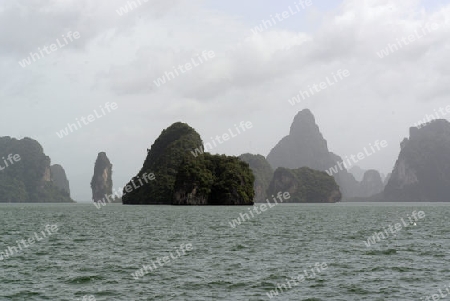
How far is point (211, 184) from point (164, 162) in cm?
3582

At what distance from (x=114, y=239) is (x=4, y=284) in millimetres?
18576

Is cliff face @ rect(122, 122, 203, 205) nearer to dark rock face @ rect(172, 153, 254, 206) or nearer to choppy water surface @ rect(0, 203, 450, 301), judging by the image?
dark rock face @ rect(172, 153, 254, 206)

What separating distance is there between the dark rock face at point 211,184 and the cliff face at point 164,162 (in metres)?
15.8

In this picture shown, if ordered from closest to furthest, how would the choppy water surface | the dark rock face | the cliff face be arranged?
the choppy water surface → the dark rock face → the cliff face

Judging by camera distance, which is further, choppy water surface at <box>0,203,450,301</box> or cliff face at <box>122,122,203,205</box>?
cliff face at <box>122,122,203,205</box>

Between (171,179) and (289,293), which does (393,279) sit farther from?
(171,179)

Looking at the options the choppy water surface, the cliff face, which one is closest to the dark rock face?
the cliff face

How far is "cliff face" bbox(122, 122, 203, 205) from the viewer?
6594 inches

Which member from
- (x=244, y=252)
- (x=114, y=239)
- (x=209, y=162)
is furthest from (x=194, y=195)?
(x=244, y=252)

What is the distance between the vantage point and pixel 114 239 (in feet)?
133

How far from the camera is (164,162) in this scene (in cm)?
17538

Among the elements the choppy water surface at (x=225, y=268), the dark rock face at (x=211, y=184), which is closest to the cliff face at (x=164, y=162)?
the dark rock face at (x=211, y=184)

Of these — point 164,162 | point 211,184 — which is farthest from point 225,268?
point 164,162

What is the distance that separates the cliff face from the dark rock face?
15.8 meters
